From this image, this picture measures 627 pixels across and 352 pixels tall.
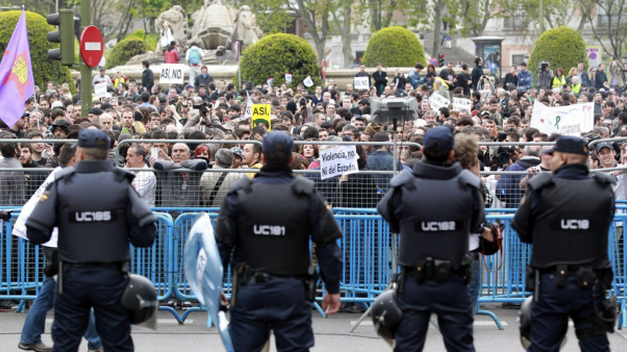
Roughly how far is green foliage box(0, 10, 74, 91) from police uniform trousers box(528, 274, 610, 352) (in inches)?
868

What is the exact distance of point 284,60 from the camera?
27703mm

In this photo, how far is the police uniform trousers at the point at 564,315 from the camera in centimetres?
545

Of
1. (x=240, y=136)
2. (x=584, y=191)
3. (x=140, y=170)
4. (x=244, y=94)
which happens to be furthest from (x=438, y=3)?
(x=584, y=191)

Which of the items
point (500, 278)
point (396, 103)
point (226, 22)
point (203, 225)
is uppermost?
point (226, 22)

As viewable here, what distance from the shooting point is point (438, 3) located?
166ft

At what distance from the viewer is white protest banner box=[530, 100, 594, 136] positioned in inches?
484

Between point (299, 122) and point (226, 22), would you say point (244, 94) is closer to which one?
point (299, 122)

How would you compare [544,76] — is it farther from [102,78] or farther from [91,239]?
[91,239]

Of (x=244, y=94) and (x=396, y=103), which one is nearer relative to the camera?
(x=396, y=103)

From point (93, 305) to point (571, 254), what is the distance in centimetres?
300

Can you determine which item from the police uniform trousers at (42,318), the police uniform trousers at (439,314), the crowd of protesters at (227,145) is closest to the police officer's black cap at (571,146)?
the police uniform trousers at (439,314)

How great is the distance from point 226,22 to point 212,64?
3.11 metres

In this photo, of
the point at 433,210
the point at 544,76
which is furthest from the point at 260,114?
the point at 544,76

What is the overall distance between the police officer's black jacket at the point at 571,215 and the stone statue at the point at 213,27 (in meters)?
32.5
